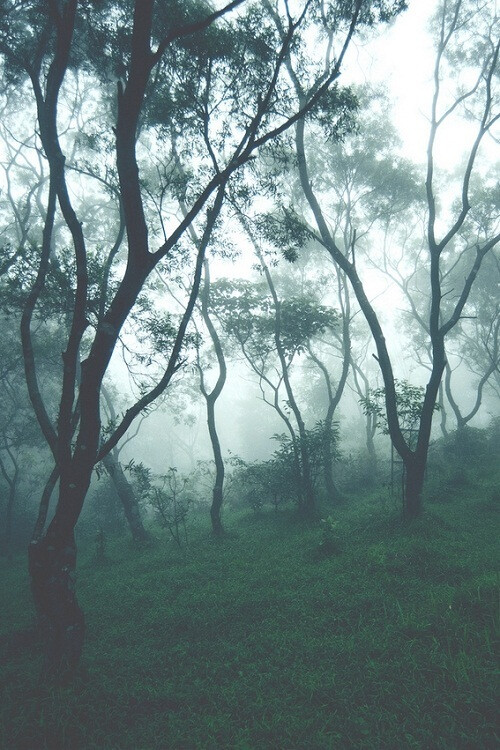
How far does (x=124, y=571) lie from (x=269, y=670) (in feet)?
22.3

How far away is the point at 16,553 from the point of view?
16.2m

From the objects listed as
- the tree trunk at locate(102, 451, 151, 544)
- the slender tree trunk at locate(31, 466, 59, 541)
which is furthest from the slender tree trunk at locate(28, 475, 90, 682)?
the tree trunk at locate(102, 451, 151, 544)

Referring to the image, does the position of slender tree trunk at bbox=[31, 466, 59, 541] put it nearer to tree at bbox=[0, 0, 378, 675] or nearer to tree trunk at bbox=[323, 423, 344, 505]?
tree at bbox=[0, 0, 378, 675]

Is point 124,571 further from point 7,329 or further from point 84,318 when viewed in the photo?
point 7,329

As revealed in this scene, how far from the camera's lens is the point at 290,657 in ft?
14.3

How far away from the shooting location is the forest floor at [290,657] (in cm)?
332

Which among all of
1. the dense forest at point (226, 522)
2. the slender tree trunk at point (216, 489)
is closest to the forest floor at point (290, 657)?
the dense forest at point (226, 522)

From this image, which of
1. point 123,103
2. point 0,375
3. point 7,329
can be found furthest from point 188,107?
point 7,329

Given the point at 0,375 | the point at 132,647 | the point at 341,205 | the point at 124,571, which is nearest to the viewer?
the point at 132,647

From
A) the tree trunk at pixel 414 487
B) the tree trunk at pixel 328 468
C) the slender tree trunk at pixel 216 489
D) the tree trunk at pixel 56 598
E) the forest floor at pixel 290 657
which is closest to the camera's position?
the forest floor at pixel 290 657

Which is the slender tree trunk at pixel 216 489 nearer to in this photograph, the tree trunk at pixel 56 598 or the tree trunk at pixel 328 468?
the tree trunk at pixel 328 468

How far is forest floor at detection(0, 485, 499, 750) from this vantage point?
131 inches

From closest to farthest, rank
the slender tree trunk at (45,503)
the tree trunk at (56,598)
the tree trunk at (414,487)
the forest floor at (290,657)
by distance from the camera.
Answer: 1. the forest floor at (290,657)
2. the tree trunk at (56,598)
3. the slender tree trunk at (45,503)
4. the tree trunk at (414,487)

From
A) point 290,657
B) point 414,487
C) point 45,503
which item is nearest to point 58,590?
point 45,503
